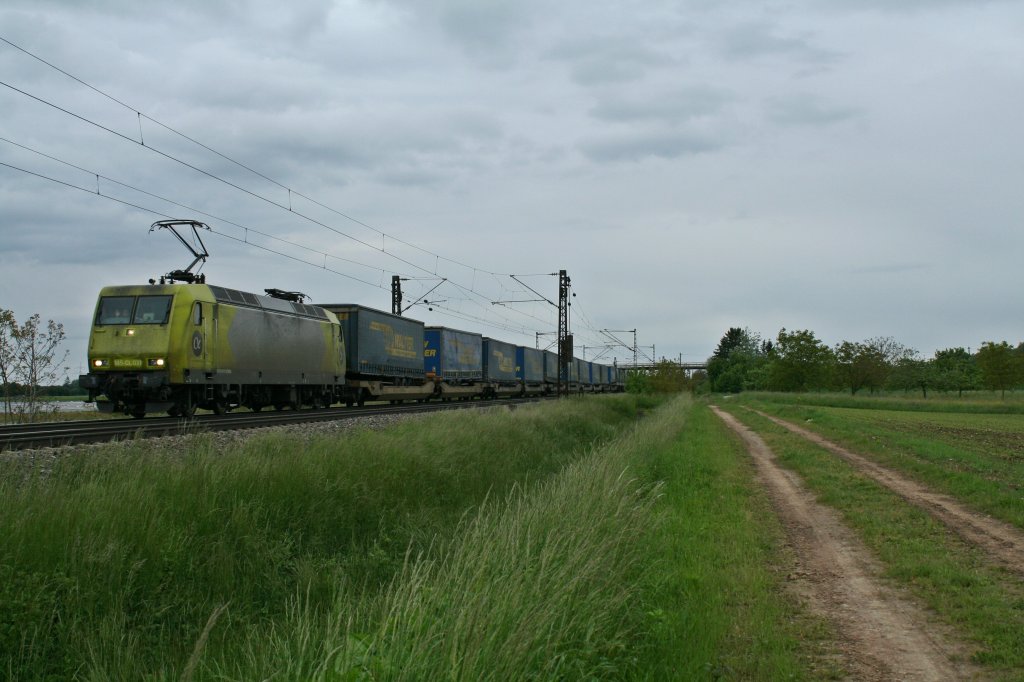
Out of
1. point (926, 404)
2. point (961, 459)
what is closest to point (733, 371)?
point (926, 404)

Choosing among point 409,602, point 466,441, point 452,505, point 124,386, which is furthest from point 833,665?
point 124,386

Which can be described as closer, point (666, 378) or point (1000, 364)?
point (1000, 364)

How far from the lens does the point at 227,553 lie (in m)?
7.84

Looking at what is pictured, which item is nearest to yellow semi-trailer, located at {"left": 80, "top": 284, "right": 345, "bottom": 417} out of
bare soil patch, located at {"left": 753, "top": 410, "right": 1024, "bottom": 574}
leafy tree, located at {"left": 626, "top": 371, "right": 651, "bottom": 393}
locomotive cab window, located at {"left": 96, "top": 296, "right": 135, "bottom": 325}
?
locomotive cab window, located at {"left": 96, "top": 296, "right": 135, "bottom": 325}

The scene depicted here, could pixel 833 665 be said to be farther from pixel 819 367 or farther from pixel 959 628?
pixel 819 367

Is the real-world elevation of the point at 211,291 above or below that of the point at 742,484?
above

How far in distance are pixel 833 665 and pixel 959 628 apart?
1.34 metres

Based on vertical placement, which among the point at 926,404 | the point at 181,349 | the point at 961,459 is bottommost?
the point at 961,459

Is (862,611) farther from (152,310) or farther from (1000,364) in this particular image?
(1000,364)

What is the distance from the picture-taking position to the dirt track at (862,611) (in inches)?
197

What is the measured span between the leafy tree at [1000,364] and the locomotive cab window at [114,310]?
202 ft

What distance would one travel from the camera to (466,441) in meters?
16.6

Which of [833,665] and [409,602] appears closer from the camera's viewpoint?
[409,602]

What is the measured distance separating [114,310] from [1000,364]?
208 feet
